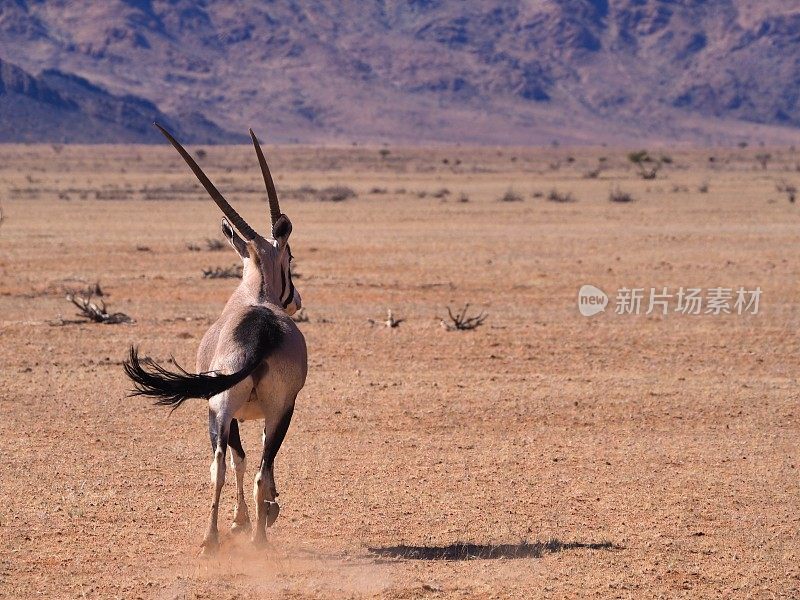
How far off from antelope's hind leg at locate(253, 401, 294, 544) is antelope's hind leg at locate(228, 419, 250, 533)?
0.18 meters

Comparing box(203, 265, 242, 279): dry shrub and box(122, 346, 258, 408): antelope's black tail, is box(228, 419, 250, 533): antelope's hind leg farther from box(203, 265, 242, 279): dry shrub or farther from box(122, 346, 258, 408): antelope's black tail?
box(203, 265, 242, 279): dry shrub

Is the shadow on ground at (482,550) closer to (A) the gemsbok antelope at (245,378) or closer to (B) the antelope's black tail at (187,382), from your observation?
(A) the gemsbok antelope at (245,378)

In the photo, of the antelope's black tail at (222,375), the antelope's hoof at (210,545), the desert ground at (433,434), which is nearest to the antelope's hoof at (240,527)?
the desert ground at (433,434)

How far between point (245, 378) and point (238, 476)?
69cm

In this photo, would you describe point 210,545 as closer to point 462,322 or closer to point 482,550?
point 482,550

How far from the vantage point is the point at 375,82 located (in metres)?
182

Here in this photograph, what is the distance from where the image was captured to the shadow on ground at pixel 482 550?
7.85 metres

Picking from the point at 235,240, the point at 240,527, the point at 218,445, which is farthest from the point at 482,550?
the point at 235,240

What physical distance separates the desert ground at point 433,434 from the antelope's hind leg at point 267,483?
0.56ft

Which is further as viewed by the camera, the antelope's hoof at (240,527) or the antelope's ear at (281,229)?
the antelope's ear at (281,229)

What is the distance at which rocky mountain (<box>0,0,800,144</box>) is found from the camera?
168 m

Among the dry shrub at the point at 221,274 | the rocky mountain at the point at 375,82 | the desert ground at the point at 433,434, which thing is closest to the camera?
the desert ground at the point at 433,434

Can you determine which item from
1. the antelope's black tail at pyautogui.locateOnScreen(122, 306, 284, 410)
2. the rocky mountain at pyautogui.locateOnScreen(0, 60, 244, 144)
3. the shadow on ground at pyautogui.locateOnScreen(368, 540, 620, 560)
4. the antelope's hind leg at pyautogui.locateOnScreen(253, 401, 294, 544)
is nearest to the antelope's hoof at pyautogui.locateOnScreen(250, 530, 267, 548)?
the antelope's hind leg at pyautogui.locateOnScreen(253, 401, 294, 544)

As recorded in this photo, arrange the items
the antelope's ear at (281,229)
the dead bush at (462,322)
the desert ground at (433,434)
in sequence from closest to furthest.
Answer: the desert ground at (433,434) → the antelope's ear at (281,229) → the dead bush at (462,322)
